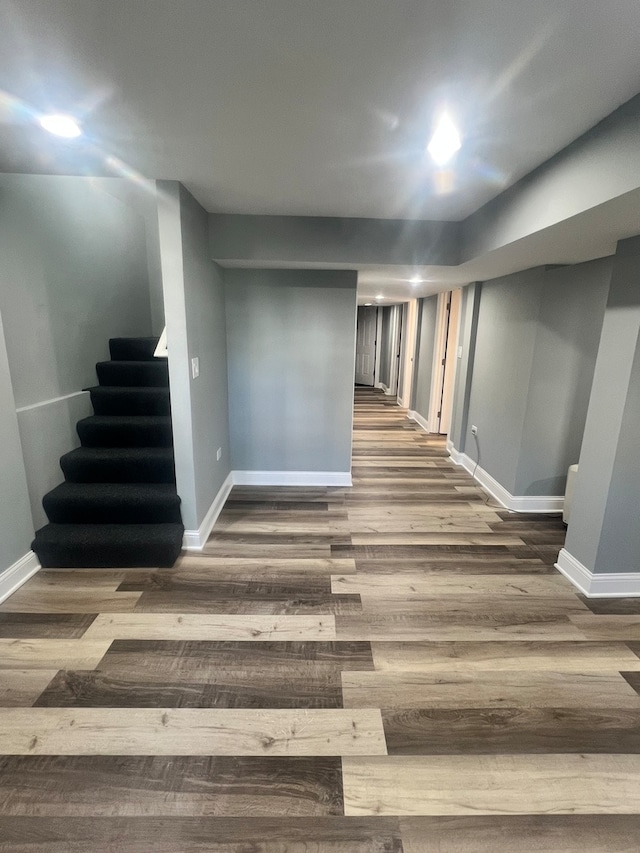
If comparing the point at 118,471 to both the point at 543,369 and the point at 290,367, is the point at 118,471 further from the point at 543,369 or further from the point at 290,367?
the point at 543,369

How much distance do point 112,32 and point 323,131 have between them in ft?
2.66

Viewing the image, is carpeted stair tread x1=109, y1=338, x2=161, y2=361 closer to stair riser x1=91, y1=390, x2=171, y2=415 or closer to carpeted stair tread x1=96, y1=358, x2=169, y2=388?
carpeted stair tread x1=96, y1=358, x2=169, y2=388

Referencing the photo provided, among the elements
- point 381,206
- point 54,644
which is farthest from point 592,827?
point 381,206

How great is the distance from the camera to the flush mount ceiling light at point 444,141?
1.55 meters

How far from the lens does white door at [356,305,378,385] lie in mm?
10719

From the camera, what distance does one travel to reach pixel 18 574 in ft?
7.73

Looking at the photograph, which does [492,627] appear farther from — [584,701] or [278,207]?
[278,207]

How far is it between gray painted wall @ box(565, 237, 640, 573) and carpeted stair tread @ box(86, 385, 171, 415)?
303 centimetres

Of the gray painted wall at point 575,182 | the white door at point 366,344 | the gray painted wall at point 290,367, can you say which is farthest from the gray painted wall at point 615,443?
the white door at point 366,344

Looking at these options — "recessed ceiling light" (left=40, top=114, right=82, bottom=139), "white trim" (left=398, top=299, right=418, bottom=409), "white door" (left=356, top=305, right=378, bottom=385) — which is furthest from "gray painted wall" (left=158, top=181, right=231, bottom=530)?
"white door" (left=356, top=305, right=378, bottom=385)

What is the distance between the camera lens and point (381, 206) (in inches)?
103

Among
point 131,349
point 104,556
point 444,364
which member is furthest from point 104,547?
point 444,364

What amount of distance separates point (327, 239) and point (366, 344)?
8286 mm

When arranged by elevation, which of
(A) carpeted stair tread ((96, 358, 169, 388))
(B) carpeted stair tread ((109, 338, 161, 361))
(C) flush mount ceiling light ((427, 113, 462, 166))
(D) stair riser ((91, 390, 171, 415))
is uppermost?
(C) flush mount ceiling light ((427, 113, 462, 166))
